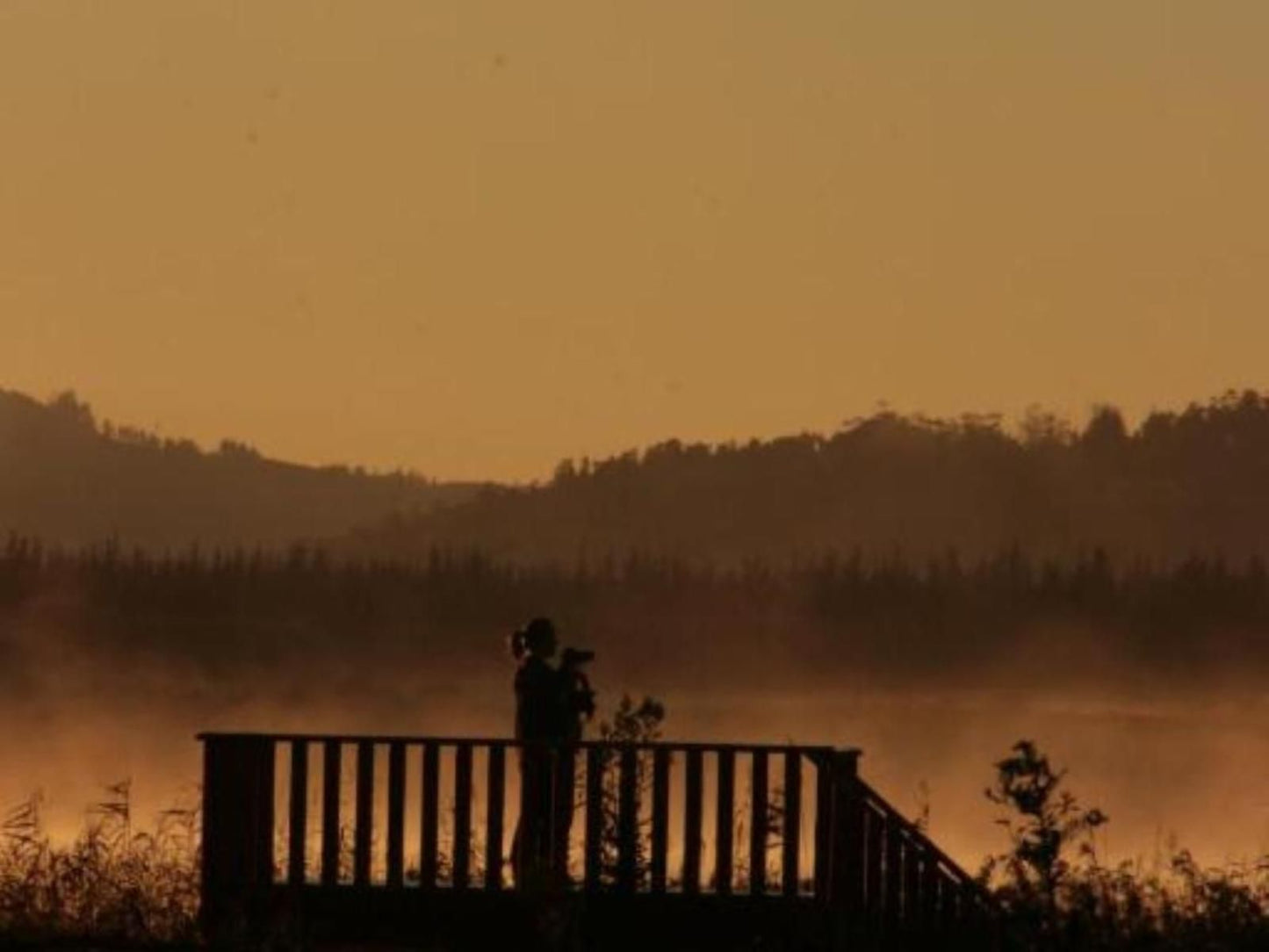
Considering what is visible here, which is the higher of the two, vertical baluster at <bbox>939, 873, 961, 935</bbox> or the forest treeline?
the forest treeline

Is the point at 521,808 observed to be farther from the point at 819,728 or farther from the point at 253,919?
the point at 819,728

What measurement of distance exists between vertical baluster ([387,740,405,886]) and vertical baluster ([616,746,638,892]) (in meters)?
1.36

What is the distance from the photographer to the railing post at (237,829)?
28422mm

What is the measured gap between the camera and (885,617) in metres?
163

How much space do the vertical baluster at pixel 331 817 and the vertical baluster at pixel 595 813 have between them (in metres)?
1.56

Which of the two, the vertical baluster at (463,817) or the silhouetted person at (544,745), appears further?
the silhouetted person at (544,745)

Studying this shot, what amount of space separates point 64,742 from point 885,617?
249 feet

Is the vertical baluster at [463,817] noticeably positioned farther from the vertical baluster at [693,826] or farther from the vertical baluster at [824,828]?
the vertical baluster at [824,828]

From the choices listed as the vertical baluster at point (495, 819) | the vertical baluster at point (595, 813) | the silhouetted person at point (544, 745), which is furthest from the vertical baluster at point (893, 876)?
the vertical baluster at point (495, 819)

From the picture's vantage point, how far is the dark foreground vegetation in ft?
77.3

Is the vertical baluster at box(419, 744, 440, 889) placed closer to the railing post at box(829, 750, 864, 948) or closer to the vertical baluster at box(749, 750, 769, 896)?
the vertical baluster at box(749, 750, 769, 896)

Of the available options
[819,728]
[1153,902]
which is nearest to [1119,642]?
[819,728]

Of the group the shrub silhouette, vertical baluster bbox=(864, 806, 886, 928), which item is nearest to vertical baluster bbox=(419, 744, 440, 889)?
vertical baluster bbox=(864, 806, 886, 928)

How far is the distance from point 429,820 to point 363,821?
1.40 ft
